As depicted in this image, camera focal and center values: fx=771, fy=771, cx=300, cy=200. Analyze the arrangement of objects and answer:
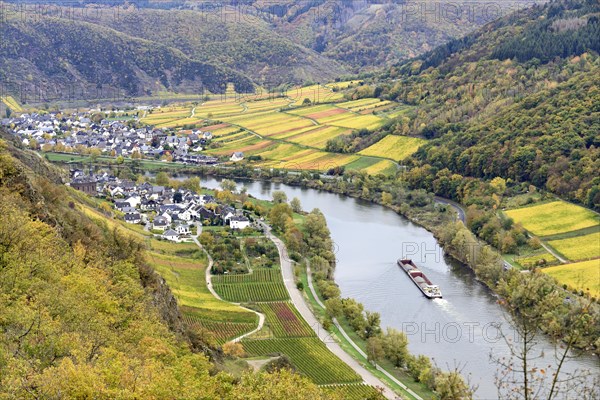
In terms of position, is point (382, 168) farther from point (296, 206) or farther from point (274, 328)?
point (274, 328)

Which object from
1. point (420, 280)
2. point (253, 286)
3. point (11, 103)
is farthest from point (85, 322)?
point (11, 103)

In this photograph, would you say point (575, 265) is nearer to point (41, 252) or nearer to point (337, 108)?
point (41, 252)

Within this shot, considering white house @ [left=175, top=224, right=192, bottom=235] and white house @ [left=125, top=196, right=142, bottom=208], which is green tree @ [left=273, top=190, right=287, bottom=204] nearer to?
white house @ [left=175, top=224, right=192, bottom=235]

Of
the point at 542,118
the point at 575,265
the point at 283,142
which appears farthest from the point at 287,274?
the point at 283,142

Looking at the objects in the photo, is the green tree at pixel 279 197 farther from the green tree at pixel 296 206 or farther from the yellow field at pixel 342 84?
the yellow field at pixel 342 84

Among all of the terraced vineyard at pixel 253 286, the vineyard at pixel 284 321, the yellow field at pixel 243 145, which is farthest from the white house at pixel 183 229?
the yellow field at pixel 243 145

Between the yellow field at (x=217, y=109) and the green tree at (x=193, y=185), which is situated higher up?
the green tree at (x=193, y=185)
